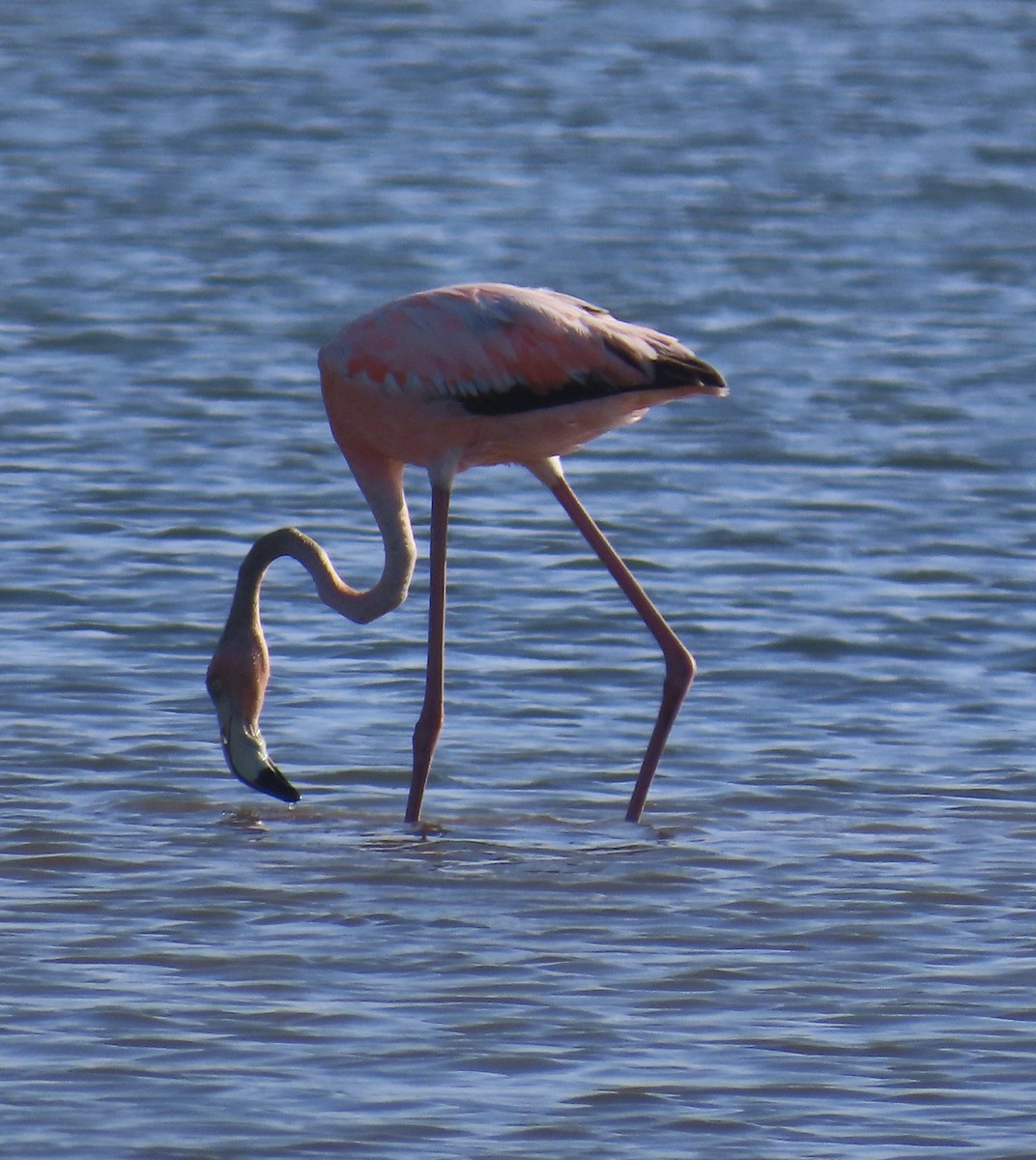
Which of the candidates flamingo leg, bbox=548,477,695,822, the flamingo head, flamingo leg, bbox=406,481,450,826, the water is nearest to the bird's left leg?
flamingo leg, bbox=548,477,695,822

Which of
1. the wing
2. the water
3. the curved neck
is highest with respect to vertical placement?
the wing

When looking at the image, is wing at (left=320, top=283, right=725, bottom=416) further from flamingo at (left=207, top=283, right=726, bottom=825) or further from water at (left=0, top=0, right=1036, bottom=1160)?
water at (left=0, top=0, right=1036, bottom=1160)

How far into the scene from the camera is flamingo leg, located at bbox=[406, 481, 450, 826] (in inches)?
316

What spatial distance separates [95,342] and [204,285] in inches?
68.6

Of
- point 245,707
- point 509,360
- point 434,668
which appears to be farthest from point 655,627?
point 245,707

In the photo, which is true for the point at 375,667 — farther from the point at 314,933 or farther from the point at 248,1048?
the point at 248,1048

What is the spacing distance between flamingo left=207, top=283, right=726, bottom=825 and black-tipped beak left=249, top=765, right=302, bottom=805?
141mm

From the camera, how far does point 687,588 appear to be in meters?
10.6

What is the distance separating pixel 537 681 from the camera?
31.0ft

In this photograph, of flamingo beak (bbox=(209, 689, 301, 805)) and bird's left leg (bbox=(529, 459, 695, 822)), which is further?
bird's left leg (bbox=(529, 459, 695, 822))

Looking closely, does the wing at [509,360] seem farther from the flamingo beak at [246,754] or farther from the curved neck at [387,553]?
the flamingo beak at [246,754]

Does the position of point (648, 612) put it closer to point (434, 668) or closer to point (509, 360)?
point (434, 668)

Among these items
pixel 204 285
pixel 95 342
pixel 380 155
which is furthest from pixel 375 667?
pixel 380 155

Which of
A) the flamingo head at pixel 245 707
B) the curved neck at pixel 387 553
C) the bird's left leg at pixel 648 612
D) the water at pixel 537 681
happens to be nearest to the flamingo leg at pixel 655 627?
the bird's left leg at pixel 648 612
